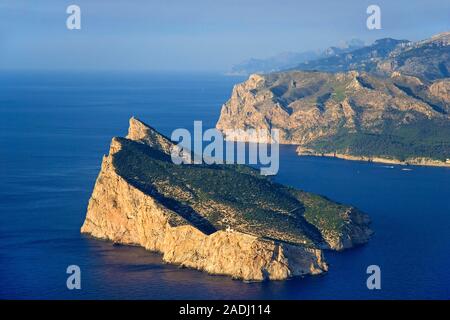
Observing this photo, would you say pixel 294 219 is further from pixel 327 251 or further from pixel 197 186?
pixel 197 186

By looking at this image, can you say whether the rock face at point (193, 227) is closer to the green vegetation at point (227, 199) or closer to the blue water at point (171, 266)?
the green vegetation at point (227, 199)

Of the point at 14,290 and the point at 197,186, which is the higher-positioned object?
the point at 197,186

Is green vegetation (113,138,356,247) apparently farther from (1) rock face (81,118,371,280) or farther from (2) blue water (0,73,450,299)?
(2) blue water (0,73,450,299)

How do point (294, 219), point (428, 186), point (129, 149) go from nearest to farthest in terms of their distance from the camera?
point (294, 219) < point (129, 149) < point (428, 186)

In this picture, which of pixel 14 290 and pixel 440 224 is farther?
pixel 440 224

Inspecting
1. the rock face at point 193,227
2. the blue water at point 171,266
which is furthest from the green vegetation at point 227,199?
the blue water at point 171,266

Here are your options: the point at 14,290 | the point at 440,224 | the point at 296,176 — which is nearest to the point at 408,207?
the point at 440,224

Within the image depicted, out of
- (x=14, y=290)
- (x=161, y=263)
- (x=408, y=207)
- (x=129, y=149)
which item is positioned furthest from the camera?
(x=408, y=207)

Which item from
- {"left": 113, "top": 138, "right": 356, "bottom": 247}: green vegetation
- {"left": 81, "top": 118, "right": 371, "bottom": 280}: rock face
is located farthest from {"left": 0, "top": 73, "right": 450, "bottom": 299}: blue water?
{"left": 113, "top": 138, "right": 356, "bottom": 247}: green vegetation

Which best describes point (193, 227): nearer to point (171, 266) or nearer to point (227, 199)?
point (171, 266)

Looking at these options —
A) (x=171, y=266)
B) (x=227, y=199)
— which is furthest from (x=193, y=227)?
(x=227, y=199)
